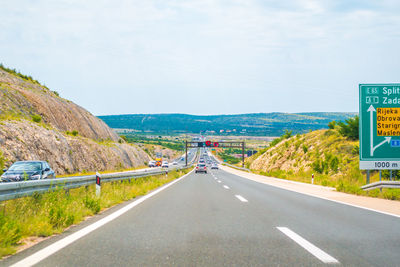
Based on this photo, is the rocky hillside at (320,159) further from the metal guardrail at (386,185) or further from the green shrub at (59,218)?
the green shrub at (59,218)

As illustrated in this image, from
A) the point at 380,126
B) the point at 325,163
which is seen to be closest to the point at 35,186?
the point at 380,126

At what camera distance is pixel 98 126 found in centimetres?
6875

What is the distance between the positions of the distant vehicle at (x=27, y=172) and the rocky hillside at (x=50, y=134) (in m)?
8.85

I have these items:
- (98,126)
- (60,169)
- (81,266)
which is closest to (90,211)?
(81,266)

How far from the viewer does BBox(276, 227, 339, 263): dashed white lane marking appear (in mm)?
4925

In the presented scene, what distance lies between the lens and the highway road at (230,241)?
16.0 ft

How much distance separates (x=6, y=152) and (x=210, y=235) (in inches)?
1051

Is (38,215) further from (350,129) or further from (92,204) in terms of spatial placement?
(350,129)

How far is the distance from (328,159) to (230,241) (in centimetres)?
3420

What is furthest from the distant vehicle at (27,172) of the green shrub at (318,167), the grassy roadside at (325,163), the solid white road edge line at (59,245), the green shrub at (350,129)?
the green shrub at (350,129)

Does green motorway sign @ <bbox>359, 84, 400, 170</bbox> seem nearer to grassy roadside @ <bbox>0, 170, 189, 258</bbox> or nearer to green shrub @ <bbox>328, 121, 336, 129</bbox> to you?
grassy roadside @ <bbox>0, 170, 189, 258</bbox>

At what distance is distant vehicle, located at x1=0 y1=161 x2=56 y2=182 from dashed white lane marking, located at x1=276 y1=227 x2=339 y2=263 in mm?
13643

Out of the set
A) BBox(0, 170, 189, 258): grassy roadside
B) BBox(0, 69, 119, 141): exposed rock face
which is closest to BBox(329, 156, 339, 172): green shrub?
BBox(0, 170, 189, 258): grassy roadside

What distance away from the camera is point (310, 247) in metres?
5.66
